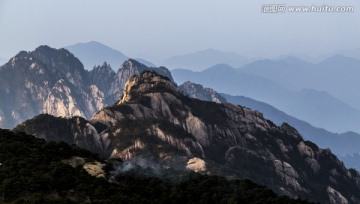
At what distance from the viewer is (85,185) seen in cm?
7844

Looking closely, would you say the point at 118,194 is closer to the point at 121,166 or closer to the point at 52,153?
the point at 121,166

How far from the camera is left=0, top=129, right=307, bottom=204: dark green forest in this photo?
7450 cm

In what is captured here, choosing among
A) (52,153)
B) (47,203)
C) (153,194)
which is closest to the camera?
(47,203)

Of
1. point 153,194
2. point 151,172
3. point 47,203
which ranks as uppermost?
point 151,172

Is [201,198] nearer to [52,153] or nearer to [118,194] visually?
[118,194]

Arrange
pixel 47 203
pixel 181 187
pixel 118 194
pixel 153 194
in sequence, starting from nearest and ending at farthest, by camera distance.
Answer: pixel 47 203, pixel 118 194, pixel 153 194, pixel 181 187

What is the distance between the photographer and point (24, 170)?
80.2m

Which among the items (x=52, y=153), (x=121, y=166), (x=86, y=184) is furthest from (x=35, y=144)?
(x=86, y=184)

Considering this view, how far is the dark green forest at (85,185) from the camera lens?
7450 cm

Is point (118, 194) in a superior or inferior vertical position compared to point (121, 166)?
inferior

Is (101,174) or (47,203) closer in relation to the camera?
(47,203)

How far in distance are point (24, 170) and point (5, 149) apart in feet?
38.0

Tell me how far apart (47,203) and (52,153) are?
86.4ft

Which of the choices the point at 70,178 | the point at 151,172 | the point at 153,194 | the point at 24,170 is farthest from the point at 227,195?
the point at 24,170
